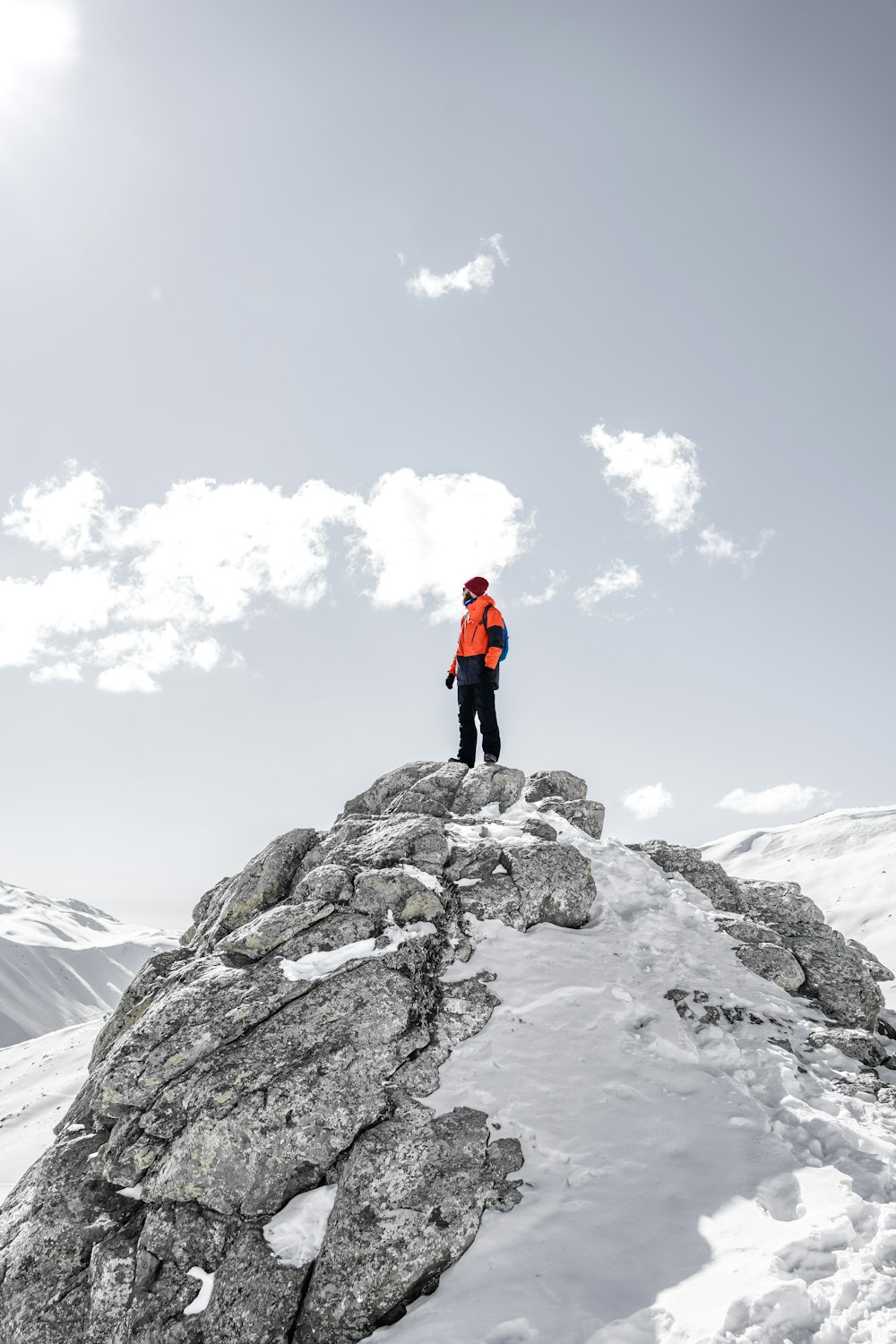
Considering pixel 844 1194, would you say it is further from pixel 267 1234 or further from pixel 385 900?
pixel 385 900

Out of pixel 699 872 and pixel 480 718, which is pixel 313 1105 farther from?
pixel 480 718

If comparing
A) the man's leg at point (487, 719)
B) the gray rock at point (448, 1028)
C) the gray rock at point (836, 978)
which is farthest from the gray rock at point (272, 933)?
the gray rock at point (836, 978)

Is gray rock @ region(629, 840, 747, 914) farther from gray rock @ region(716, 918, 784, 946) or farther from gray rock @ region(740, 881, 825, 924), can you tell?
gray rock @ region(716, 918, 784, 946)

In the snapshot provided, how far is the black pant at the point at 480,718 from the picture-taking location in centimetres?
1562

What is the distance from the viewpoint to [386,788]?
16656 mm

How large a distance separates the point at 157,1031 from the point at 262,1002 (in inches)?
54.0

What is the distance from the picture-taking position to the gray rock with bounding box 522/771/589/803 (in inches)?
600

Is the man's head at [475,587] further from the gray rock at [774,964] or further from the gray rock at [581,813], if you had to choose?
the gray rock at [774,964]

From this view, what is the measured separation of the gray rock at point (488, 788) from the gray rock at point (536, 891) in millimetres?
2938

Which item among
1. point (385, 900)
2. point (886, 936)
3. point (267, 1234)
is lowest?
point (886, 936)

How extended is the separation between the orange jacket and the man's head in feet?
0.50

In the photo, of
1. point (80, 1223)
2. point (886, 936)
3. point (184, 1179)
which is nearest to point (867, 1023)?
point (184, 1179)

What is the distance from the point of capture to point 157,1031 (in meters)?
8.91

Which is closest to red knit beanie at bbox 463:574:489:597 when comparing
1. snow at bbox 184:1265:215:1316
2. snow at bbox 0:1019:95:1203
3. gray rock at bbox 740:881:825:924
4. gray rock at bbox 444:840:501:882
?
gray rock at bbox 444:840:501:882
